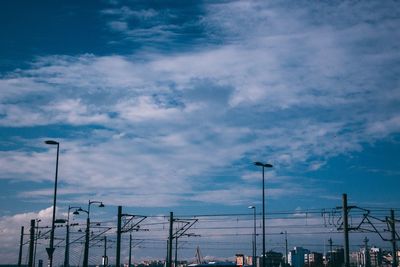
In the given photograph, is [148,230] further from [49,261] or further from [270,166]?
[49,261]

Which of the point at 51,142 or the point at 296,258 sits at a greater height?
the point at 51,142

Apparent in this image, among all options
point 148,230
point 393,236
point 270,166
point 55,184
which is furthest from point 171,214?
point 393,236

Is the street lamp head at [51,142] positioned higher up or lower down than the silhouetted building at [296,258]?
higher up

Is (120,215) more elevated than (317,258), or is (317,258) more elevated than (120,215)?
(120,215)

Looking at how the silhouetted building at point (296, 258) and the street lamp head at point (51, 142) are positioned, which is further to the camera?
the silhouetted building at point (296, 258)

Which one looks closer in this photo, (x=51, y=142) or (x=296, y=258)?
(x=51, y=142)

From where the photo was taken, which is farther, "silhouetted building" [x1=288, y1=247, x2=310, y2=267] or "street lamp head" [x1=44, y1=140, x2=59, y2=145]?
"silhouetted building" [x1=288, y1=247, x2=310, y2=267]

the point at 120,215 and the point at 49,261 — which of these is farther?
the point at 120,215

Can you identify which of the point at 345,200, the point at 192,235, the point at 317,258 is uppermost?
the point at 345,200

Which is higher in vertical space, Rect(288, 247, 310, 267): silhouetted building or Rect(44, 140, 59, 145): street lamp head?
Rect(44, 140, 59, 145): street lamp head

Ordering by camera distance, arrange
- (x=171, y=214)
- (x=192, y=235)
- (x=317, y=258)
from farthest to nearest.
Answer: (x=317, y=258)
(x=192, y=235)
(x=171, y=214)

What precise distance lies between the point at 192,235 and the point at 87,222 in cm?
1426

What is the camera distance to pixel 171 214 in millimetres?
51406

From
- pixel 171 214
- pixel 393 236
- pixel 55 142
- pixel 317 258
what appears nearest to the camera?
pixel 55 142
